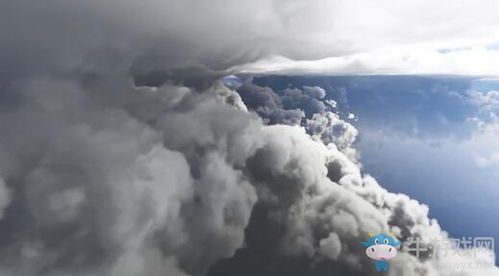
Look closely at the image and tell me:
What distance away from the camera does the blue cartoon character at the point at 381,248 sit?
2668mm

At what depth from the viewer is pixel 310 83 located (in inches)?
106

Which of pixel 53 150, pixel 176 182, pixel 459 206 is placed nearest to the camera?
pixel 53 150

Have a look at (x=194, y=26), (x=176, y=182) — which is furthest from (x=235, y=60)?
(x=176, y=182)

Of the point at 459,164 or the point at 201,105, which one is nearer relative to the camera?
the point at 201,105

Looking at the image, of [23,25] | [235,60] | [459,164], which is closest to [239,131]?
[235,60]

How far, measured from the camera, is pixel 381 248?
2666mm

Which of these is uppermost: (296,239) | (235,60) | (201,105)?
(235,60)

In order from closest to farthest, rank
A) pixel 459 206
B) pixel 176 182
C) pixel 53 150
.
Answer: pixel 53 150, pixel 176 182, pixel 459 206

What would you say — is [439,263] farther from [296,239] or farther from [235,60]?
[235,60]

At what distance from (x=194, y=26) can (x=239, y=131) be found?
712 mm

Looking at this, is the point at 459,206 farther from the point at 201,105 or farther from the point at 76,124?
the point at 76,124

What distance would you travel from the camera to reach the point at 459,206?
268 centimetres

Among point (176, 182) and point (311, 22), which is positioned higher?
point (311, 22)

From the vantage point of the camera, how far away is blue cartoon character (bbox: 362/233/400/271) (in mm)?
2668
